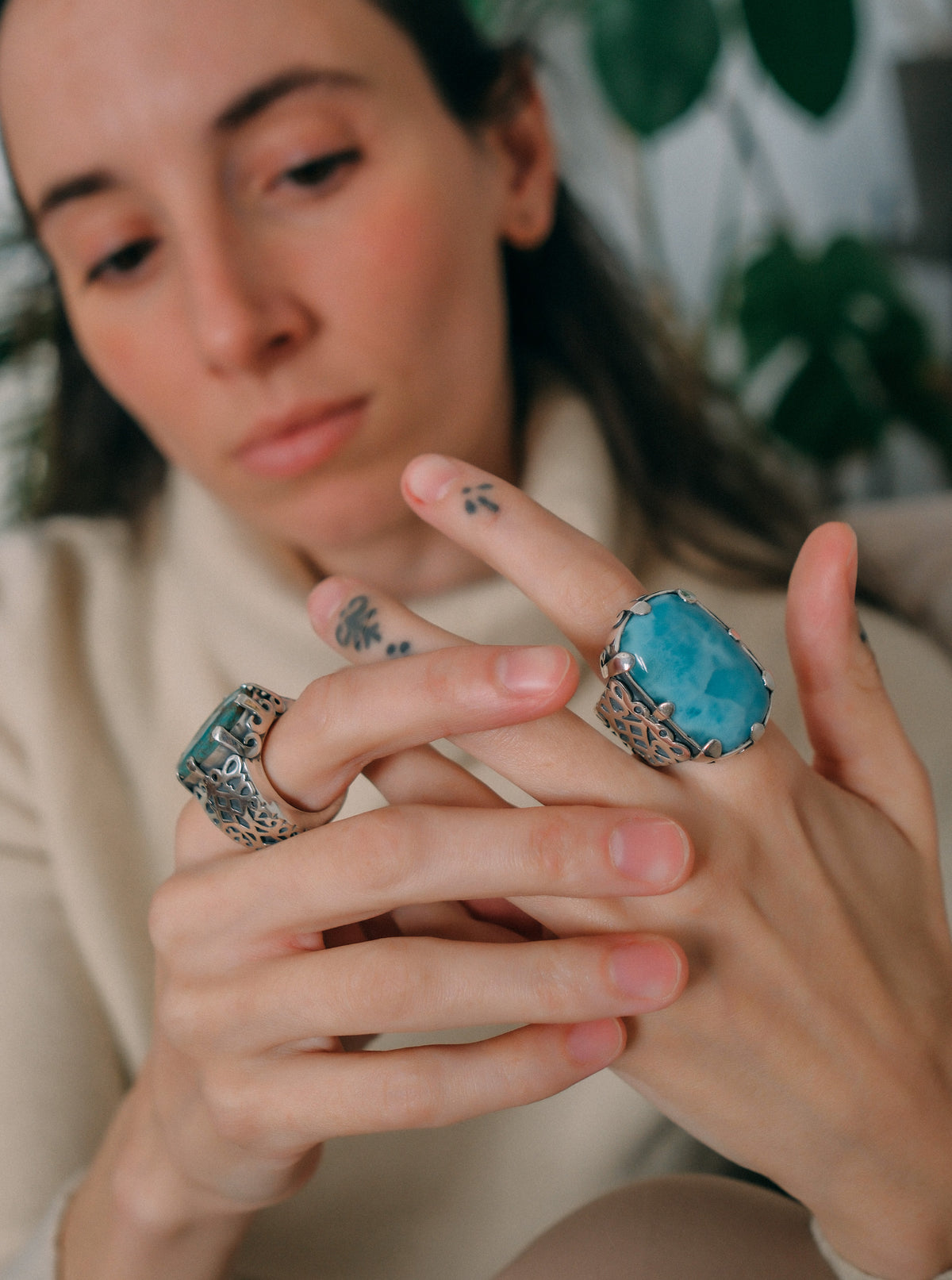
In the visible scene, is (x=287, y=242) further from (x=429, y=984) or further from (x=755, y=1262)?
(x=755, y=1262)

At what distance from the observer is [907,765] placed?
50 cm

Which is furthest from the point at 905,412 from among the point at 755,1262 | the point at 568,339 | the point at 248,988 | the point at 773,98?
the point at 248,988

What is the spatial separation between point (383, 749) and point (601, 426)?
65cm

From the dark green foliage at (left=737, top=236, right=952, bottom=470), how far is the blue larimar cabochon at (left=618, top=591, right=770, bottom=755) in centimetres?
142

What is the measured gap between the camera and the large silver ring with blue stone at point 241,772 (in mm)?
442

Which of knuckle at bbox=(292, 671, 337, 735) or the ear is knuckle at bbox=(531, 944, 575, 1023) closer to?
knuckle at bbox=(292, 671, 337, 735)

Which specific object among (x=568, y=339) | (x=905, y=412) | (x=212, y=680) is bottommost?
(x=905, y=412)

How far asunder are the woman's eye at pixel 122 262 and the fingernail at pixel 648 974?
2.02 ft

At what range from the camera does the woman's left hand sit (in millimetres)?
444

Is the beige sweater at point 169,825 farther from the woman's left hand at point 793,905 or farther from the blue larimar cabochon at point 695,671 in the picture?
the blue larimar cabochon at point 695,671

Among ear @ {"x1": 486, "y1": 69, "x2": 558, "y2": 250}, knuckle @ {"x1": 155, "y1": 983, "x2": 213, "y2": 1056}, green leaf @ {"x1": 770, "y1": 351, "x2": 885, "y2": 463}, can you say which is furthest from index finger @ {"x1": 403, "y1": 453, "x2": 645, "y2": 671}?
green leaf @ {"x1": 770, "y1": 351, "x2": 885, "y2": 463}

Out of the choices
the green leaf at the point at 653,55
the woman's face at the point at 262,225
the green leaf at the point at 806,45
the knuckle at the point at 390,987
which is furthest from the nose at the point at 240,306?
the green leaf at the point at 806,45

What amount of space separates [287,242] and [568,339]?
41 cm

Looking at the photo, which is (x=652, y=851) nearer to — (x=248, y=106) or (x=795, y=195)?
(x=248, y=106)
